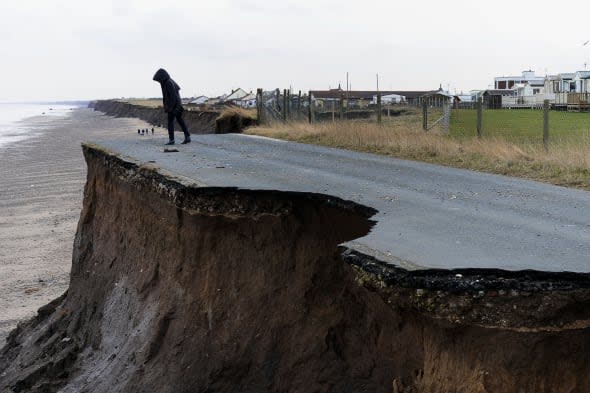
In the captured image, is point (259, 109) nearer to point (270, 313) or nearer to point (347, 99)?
point (347, 99)

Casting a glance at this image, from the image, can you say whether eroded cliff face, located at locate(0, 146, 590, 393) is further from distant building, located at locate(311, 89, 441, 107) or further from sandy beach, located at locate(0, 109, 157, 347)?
distant building, located at locate(311, 89, 441, 107)

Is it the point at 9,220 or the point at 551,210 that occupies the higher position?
the point at 551,210

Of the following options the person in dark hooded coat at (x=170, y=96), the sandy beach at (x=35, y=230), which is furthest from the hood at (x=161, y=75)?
the sandy beach at (x=35, y=230)

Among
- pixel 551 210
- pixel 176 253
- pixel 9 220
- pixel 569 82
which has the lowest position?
pixel 9 220

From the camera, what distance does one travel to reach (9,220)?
19844 millimetres

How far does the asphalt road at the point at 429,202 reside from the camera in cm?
431

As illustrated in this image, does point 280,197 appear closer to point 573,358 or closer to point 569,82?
point 573,358

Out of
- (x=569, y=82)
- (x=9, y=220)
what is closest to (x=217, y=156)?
(x=9, y=220)

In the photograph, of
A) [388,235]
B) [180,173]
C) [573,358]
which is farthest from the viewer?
[180,173]

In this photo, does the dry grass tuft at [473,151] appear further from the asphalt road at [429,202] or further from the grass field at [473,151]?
the asphalt road at [429,202]

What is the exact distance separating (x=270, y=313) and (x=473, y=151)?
8.27 m

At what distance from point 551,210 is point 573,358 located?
10.3 ft

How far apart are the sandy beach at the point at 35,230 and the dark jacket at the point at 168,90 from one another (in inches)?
39.7

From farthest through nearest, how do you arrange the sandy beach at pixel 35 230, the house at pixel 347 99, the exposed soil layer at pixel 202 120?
the house at pixel 347 99 → the exposed soil layer at pixel 202 120 → the sandy beach at pixel 35 230
